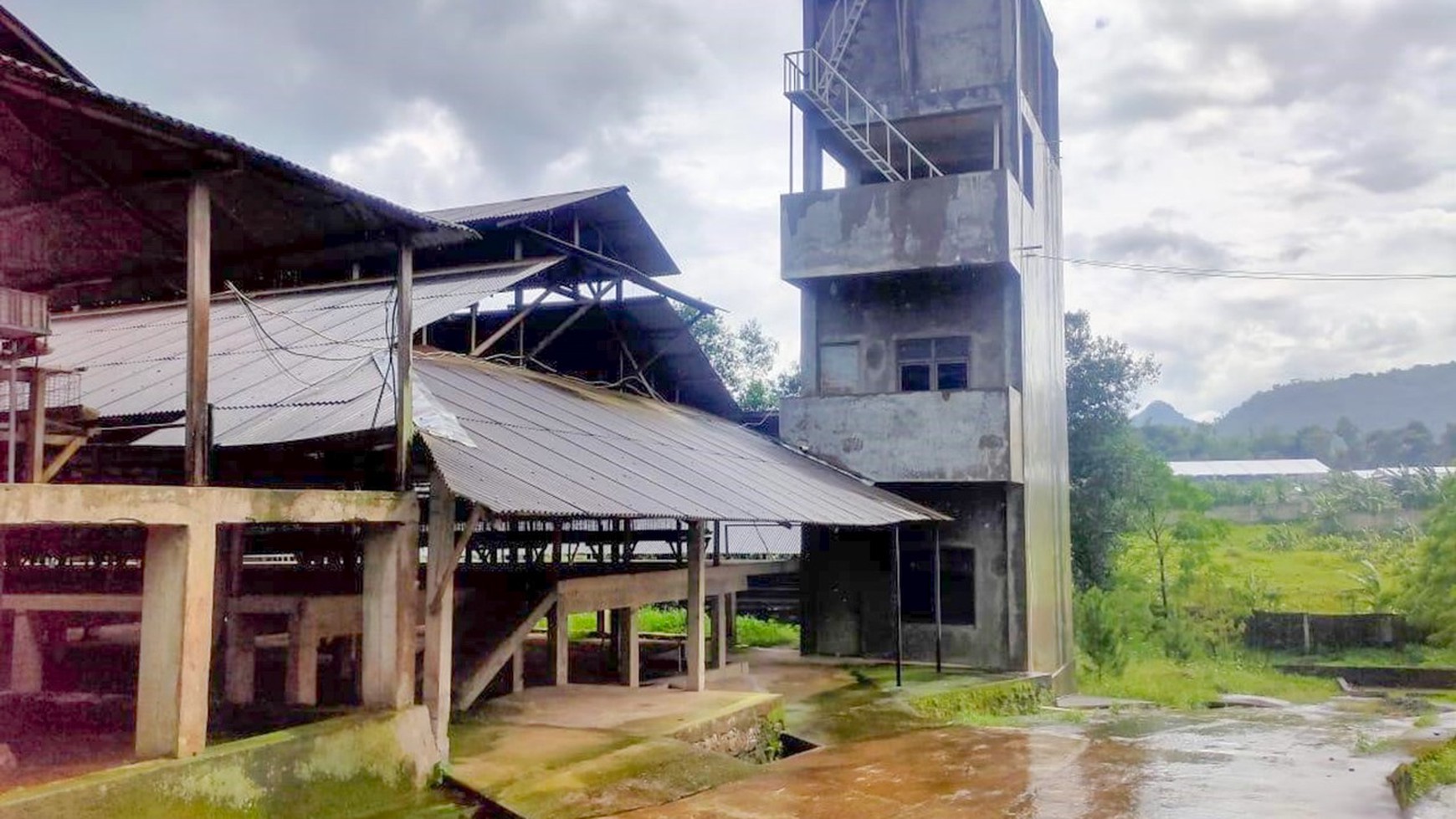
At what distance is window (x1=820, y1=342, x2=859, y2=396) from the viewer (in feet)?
60.3

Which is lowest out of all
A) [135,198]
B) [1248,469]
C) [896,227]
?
[135,198]

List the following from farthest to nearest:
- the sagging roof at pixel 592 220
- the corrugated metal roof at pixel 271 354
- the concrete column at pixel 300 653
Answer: the sagging roof at pixel 592 220
the concrete column at pixel 300 653
the corrugated metal roof at pixel 271 354

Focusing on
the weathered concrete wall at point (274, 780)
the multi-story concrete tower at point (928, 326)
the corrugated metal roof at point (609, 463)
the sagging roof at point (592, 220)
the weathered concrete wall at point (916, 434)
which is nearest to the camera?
the weathered concrete wall at point (274, 780)

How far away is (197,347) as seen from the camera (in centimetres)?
678

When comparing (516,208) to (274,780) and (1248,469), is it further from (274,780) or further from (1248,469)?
(1248,469)

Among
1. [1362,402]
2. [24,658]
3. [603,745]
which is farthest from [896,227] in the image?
[1362,402]

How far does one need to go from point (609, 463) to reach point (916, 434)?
7522 millimetres

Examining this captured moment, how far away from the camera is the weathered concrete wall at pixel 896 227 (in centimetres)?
1645

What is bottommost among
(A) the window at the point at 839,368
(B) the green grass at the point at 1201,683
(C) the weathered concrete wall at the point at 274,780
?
(B) the green grass at the point at 1201,683

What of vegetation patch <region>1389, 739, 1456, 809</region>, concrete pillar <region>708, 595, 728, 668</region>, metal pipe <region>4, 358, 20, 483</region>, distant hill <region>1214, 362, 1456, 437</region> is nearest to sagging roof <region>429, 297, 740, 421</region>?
concrete pillar <region>708, 595, 728, 668</region>

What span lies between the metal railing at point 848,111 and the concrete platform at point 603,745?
9673mm

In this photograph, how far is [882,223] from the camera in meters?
17.2

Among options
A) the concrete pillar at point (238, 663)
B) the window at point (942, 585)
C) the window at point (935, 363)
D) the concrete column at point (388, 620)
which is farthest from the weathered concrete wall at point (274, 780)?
the window at point (935, 363)

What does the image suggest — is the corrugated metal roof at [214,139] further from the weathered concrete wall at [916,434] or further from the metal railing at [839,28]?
the metal railing at [839,28]
